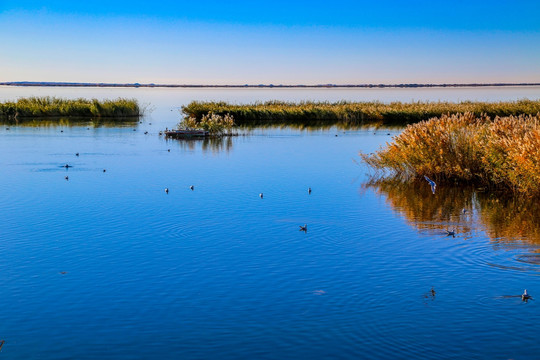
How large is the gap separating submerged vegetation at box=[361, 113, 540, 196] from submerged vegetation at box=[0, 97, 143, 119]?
44.7 metres

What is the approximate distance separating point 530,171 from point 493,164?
302 centimetres

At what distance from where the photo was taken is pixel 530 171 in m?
19.2

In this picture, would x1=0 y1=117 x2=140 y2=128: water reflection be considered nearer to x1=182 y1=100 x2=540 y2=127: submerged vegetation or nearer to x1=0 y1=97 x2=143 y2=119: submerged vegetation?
x1=0 y1=97 x2=143 y2=119: submerged vegetation

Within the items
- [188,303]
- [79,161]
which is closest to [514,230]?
[188,303]

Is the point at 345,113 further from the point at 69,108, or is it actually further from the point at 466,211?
the point at 466,211

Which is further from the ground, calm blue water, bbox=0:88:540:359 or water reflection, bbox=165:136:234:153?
water reflection, bbox=165:136:234:153

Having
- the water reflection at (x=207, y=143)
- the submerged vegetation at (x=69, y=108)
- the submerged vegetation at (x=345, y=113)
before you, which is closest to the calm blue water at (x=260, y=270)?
the water reflection at (x=207, y=143)

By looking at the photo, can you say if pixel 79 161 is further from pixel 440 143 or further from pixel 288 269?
pixel 288 269

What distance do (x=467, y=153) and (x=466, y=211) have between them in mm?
4739

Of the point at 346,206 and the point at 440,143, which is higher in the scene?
the point at 440,143

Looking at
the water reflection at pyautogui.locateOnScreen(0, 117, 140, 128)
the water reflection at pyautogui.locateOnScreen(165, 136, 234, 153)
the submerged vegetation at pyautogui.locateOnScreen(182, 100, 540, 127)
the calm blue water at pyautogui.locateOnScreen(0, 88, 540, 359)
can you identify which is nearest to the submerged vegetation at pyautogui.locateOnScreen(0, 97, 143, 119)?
the water reflection at pyautogui.locateOnScreen(0, 117, 140, 128)

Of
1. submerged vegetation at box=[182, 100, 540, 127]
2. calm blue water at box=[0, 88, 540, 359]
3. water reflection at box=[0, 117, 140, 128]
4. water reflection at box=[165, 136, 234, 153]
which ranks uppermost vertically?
submerged vegetation at box=[182, 100, 540, 127]

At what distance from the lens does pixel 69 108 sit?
64.4 m

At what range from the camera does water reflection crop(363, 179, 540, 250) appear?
15.8 m
